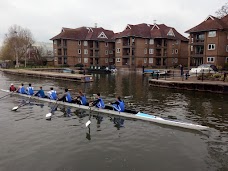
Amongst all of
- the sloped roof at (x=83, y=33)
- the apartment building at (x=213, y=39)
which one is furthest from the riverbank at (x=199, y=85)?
the sloped roof at (x=83, y=33)

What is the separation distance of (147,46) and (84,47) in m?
21.8

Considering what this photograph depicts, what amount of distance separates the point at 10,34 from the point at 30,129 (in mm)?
71854

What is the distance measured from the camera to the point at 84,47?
77.2 metres

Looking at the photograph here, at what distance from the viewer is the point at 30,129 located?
14.2 metres

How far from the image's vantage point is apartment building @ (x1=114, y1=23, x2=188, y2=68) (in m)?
66.9

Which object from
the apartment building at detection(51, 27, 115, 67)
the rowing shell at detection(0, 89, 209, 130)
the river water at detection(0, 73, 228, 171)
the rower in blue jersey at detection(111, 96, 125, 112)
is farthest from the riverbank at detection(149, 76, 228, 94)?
the apartment building at detection(51, 27, 115, 67)

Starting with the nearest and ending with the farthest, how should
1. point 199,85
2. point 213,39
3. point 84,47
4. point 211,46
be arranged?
1. point 199,85
2. point 213,39
3. point 211,46
4. point 84,47

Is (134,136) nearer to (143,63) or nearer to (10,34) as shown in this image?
(143,63)

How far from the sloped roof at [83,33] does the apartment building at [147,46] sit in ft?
35.5

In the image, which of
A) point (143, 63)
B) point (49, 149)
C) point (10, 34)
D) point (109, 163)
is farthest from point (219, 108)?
point (10, 34)

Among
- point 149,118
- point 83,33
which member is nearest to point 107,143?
point 149,118

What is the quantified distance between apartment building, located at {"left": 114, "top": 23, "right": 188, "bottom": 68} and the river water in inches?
1948

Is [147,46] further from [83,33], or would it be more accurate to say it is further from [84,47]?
[83,33]

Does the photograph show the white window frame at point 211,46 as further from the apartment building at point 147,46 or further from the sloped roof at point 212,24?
the apartment building at point 147,46
